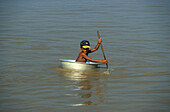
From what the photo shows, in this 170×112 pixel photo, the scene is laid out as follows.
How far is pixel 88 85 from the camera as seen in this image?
8297 mm

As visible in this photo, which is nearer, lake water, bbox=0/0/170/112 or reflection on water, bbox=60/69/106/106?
lake water, bbox=0/0/170/112

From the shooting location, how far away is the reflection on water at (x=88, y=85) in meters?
7.35

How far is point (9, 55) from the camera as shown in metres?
11.2

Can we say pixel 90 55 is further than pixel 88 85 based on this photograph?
Yes

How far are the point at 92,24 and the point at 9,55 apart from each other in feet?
18.0

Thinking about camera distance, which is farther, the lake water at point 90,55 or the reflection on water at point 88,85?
the reflection on water at point 88,85

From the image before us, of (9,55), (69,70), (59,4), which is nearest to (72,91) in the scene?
(69,70)

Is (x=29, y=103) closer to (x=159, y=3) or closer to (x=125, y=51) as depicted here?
(x=125, y=51)

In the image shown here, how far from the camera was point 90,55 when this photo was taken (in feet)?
36.9

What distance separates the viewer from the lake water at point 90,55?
7238 mm

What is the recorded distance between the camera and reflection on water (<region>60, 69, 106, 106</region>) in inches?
289

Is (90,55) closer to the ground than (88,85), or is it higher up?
higher up

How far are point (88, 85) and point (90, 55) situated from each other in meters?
3.03

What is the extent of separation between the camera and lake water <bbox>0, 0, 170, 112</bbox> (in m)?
7.24
